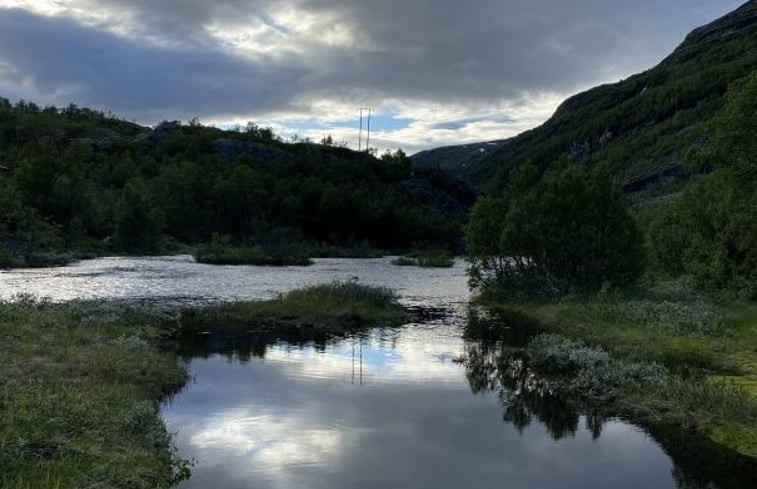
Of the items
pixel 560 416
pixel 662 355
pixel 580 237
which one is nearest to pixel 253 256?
pixel 580 237

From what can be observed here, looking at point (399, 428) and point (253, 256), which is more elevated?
point (253, 256)

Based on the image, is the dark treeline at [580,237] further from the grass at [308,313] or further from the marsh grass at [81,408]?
the marsh grass at [81,408]

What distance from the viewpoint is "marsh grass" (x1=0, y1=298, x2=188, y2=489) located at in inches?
471

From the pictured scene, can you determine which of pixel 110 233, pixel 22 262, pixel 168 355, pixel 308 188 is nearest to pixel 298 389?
pixel 168 355

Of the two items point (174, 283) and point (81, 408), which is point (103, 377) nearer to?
point (81, 408)

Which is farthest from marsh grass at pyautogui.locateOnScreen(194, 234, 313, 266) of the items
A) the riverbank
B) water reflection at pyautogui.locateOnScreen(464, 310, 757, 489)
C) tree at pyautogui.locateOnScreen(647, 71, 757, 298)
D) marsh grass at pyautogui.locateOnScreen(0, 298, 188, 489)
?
marsh grass at pyautogui.locateOnScreen(0, 298, 188, 489)

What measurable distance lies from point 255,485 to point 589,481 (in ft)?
25.9

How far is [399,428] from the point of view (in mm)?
18703

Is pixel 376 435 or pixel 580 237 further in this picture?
pixel 580 237

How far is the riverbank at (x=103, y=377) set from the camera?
12281 millimetres

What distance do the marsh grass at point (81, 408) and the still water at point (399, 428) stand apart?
0.98 m

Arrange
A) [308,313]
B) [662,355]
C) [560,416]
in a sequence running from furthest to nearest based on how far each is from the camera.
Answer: [308,313] → [662,355] → [560,416]

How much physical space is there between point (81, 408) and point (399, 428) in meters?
8.68

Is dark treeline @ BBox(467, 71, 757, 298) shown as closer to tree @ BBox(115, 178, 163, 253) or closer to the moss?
the moss
